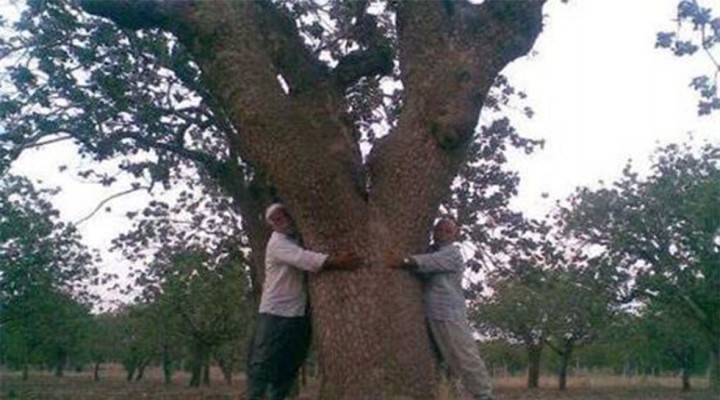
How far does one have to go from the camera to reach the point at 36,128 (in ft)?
53.5

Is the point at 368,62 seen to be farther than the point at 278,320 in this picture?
Yes

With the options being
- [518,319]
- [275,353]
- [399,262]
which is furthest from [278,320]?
[518,319]

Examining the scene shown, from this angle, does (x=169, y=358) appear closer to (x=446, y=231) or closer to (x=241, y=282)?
(x=241, y=282)

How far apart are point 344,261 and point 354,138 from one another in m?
1.41

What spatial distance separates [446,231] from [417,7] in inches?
88.5

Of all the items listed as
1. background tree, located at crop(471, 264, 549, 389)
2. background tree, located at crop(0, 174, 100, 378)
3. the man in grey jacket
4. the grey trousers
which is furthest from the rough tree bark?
background tree, located at crop(471, 264, 549, 389)

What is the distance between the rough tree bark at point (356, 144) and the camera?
8.03m

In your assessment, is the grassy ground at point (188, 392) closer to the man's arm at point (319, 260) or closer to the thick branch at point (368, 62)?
the thick branch at point (368, 62)

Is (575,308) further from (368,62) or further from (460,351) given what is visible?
(460,351)

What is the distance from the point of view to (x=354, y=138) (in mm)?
8930

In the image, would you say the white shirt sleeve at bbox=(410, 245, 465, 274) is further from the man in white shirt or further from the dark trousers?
the dark trousers

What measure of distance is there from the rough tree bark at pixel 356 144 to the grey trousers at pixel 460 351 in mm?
612

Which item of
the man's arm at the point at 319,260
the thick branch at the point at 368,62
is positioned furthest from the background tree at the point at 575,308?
the man's arm at the point at 319,260

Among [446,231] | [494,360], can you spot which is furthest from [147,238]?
[494,360]
